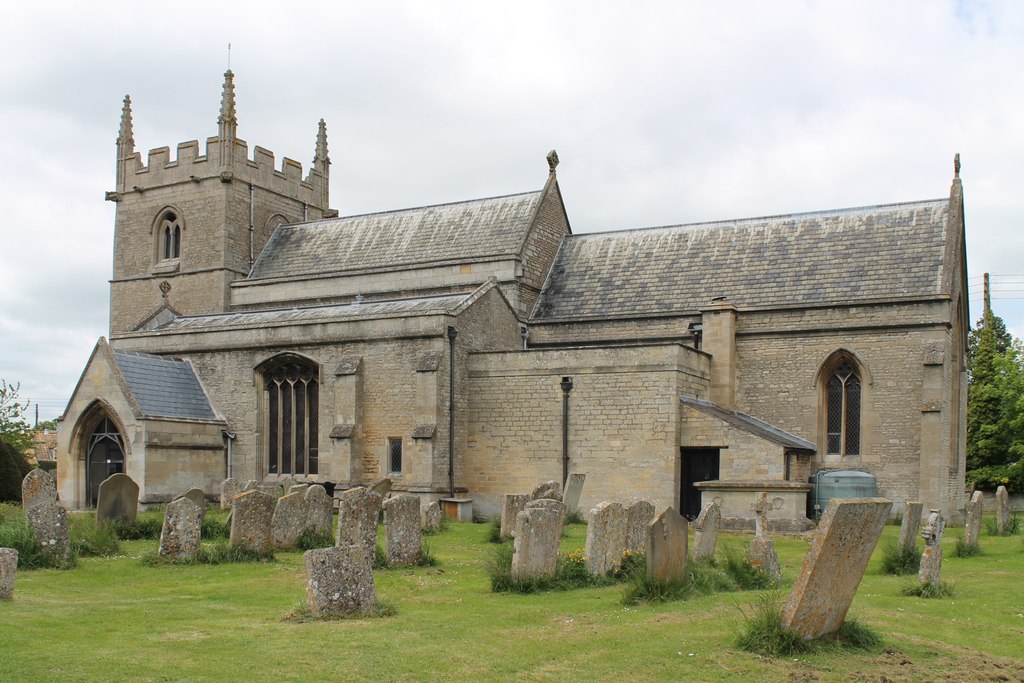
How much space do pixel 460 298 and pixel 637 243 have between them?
6969 mm

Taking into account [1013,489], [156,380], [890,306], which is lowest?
[1013,489]

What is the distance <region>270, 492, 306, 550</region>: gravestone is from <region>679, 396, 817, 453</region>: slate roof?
11468 mm

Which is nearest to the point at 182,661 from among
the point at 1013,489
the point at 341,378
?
the point at 341,378

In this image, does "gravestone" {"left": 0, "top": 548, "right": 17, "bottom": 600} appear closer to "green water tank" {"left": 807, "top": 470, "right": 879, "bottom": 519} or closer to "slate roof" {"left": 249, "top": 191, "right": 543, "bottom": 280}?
"green water tank" {"left": 807, "top": 470, "right": 879, "bottom": 519}

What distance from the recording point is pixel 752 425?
27.3 metres

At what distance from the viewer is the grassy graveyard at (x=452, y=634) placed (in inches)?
377

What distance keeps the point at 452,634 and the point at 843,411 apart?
20.0 metres

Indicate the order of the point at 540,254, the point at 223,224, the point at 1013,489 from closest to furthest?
1. the point at 540,254
2. the point at 223,224
3. the point at 1013,489

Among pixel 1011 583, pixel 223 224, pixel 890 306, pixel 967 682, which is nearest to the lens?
pixel 967 682

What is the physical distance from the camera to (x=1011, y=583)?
1520 cm

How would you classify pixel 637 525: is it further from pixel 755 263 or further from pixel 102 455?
pixel 102 455

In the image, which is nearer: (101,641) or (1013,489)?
(101,641)

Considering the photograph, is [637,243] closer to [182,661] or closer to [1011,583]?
[1011,583]

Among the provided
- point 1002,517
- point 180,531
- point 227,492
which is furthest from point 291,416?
point 1002,517
